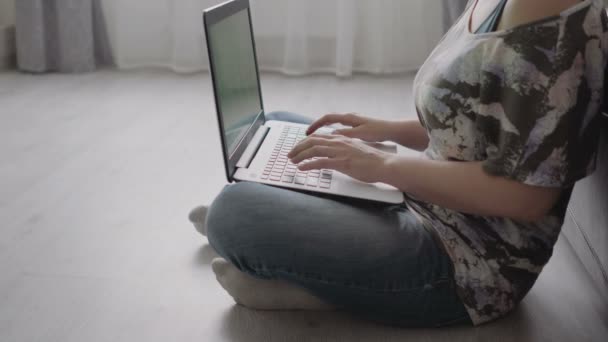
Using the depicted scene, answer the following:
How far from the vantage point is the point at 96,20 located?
267 centimetres

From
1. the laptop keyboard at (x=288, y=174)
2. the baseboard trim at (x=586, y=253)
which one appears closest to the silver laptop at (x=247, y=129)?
the laptop keyboard at (x=288, y=174)

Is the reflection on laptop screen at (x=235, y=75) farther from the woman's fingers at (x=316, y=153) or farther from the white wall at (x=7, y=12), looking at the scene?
the white wall at (x=7, y=12)

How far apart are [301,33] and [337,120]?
158 cm

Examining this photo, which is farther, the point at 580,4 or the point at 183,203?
the point at 183,203

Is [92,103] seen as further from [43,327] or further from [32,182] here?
[43,327]

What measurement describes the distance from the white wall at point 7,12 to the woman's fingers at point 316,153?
235cm

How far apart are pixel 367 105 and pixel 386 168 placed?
1.34m

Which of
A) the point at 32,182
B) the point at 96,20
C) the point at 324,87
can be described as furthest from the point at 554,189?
the point at 96,20

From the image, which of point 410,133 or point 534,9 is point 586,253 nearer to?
point 410,133

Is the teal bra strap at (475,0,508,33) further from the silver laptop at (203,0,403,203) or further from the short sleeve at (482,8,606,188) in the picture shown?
the silver laptop at (203,0,403,203)

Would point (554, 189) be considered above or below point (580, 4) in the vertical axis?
below

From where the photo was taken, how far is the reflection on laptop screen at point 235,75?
37.1 inches

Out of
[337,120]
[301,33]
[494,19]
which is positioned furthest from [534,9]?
[301,33]

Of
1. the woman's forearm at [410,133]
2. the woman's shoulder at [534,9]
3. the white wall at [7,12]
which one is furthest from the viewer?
the white wall at [7,12]
